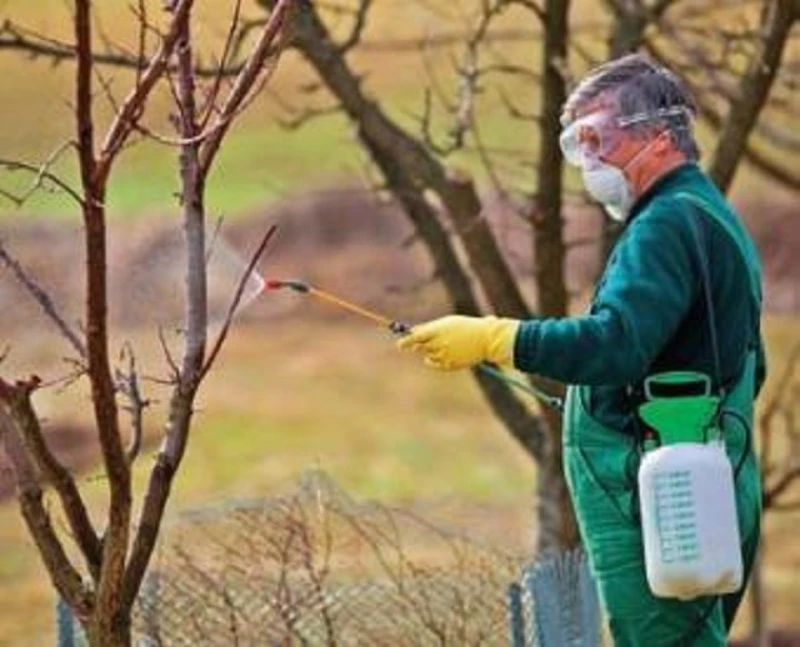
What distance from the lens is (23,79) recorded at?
10.2 meters

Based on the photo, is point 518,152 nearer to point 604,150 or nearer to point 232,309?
point 604,150

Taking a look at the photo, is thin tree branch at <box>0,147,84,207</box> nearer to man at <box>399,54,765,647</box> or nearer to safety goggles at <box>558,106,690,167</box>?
man at <box>399,54,765,647</box>

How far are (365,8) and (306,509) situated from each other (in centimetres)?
264

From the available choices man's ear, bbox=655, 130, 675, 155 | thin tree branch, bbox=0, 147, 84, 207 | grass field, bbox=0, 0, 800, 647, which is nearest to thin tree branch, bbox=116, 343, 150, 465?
thin tree branch, bbox=0, 147, 84, 207

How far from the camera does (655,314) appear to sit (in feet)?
17.4

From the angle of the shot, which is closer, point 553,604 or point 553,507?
point 553,604

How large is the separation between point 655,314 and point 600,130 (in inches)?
17.1

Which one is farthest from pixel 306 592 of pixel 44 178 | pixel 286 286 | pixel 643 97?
pixel 44 178

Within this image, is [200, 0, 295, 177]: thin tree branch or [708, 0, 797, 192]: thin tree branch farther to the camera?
[708, 0, 797, 192]: thin tree branch

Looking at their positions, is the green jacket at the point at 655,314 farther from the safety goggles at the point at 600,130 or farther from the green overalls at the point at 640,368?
the safety goggles at the point at 600,130

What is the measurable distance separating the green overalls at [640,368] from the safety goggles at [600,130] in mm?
128

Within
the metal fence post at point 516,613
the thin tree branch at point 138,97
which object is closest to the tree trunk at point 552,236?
the metal fence post at point 516,613

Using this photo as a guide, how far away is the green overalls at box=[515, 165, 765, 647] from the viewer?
17.4 feet

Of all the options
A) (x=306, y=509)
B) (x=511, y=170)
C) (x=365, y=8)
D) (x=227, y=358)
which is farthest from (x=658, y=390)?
(x=227, y=358)
